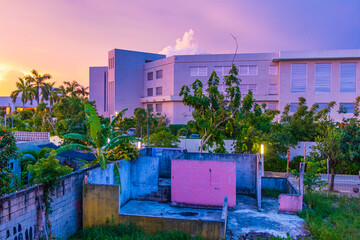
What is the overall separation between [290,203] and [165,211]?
579cm

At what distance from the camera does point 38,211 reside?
8.20m

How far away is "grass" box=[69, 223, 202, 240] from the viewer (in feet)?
28.9

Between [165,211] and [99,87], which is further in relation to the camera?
[99,87]

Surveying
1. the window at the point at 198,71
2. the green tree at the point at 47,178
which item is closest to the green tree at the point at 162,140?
the green tree at the point at 47,178

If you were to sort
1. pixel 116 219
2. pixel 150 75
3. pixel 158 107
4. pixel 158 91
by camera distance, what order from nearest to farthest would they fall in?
pixel 116 219 → pixel 158 107 → pixel 158 91 → pixel 150 75

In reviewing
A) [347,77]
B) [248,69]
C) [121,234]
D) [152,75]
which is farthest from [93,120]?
[347,77]

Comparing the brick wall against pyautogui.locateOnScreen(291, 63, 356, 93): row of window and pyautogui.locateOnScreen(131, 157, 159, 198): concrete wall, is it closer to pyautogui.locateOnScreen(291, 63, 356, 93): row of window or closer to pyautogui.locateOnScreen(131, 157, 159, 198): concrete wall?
pyautogui.locateOnScreen(131, 157, 159, 198): concrete wall

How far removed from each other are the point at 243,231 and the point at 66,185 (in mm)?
6734

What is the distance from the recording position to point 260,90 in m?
38.0

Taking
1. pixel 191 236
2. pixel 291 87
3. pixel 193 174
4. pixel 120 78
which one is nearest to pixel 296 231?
pixel 191 236

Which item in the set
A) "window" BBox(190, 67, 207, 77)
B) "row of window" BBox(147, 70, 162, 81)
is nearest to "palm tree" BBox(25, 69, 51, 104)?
"row of window" BBox(147, 70, 162, 81)

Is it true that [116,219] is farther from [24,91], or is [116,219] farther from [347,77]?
[24,91]

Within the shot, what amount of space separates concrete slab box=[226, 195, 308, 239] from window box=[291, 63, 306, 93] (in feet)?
85.8

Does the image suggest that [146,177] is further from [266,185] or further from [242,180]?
[266,185]
